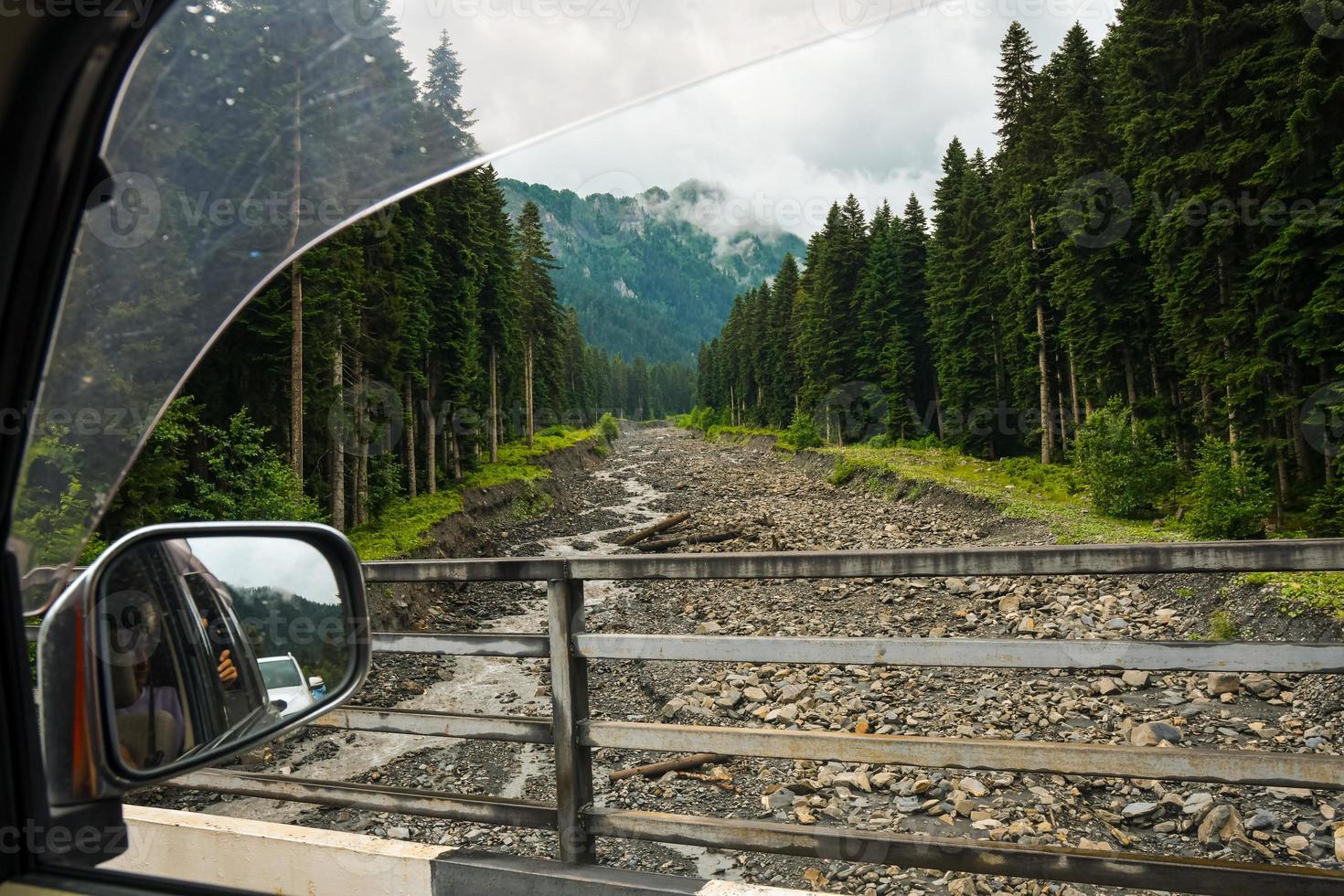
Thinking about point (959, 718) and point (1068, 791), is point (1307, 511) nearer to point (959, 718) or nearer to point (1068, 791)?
point (959, 718)

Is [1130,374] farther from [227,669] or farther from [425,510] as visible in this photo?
[227,669]

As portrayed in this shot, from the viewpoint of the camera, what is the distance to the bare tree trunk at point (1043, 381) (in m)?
29.2

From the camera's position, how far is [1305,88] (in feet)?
43.7

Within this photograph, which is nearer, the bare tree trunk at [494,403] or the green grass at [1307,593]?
the green grass at [1307,593]

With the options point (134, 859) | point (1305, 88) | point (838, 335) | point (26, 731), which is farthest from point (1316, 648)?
point (838, 335)

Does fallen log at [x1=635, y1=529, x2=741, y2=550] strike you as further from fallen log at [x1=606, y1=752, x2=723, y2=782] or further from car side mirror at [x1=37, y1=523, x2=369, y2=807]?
car side mirror at [x1=37, y1=523, x2=369, y2=807]

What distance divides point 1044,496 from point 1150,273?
7.55 m

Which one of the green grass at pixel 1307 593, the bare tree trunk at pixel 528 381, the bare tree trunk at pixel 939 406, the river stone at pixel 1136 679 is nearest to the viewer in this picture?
the river stone at pixel 1136 679

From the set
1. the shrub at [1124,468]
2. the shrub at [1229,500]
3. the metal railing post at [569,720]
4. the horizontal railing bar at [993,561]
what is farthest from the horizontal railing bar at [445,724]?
the shrub at [1124,468]

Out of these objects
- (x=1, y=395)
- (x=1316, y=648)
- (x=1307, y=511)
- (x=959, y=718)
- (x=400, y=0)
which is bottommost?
(x=959, y=718)

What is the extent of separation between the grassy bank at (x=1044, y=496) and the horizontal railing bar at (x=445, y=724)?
6928 millimetres

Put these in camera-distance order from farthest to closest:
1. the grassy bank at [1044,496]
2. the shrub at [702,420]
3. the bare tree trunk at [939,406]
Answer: the shrub at [702,420] → the bare tree trunk at [939,406] → the grassy bank at [1044,496]

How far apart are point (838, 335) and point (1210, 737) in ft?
153

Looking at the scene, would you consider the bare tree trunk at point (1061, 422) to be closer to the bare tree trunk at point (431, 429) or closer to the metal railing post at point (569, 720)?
the bare tree trunk at point (431, 429)
